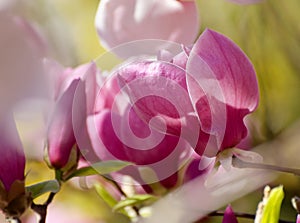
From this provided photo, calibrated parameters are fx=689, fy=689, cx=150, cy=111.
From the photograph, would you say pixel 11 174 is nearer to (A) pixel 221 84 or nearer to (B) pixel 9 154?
(B) pixel 9 154

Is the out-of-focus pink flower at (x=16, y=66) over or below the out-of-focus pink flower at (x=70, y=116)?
over

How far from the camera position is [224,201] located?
413 mm

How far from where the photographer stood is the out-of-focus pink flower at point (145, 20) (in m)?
0.43

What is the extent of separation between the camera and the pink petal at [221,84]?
0.34 meters

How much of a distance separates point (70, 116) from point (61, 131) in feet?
0.03

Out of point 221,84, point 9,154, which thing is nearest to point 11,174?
point 9,154

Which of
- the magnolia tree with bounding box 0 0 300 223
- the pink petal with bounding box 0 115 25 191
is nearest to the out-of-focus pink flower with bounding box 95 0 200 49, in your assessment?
the magnolia tree with bounding box 0 0 300 223

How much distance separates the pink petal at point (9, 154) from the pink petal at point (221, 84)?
10 cm

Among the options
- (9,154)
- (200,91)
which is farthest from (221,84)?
(9,154)

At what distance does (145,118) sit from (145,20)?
0.09 m

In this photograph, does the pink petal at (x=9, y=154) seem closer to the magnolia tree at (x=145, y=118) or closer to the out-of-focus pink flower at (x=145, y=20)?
the magnolia tree at (x=145, y=118)

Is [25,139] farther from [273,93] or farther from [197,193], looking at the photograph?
[273,93]

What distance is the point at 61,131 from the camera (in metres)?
0.40

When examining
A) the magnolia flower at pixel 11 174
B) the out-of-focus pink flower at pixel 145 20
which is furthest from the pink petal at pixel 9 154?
the out-of-focus pink flower at pixel 145 20
